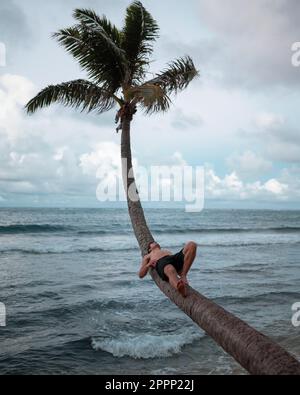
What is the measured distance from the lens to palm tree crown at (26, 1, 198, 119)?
365 inches

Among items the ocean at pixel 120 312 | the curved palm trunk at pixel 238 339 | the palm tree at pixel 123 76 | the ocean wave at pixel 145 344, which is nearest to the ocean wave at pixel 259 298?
the ocean at pixel 120 312

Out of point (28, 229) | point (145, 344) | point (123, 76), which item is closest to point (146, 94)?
point (123, 76)

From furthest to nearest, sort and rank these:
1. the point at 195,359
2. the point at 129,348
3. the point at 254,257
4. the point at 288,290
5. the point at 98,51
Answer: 1. the point at 254,257
2. the point at 288,290
3. the point at 129,348
4. the point at 195,359
5. the point at 98,51

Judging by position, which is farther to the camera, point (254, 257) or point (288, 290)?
point (254, 257)

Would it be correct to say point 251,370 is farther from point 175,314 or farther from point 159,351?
point 175,314

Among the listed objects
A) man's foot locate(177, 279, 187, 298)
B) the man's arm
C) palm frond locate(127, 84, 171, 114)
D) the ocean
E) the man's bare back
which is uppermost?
palm frond locate(127, 84, 171, 114)

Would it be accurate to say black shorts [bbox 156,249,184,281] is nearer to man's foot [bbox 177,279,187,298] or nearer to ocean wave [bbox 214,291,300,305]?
man's foot [bbox 177,279,187,298]

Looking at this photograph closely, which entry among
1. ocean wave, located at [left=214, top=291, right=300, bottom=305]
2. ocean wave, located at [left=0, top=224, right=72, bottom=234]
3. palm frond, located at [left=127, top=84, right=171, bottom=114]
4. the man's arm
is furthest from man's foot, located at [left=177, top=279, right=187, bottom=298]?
ocean wave, located at [left=0, top=224, right=72, bottom=234]

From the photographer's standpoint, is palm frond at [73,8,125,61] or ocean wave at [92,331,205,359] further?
ocean wave at [92,331,205,359]

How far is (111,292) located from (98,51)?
11608 millimetres

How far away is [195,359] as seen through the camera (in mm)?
10156

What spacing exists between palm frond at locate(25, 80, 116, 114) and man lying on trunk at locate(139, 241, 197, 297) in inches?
207

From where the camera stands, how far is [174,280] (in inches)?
206
